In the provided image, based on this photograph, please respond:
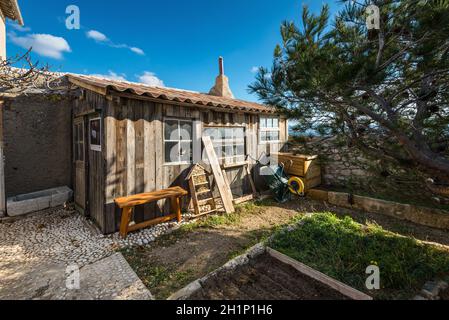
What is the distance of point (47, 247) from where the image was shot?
3389mm

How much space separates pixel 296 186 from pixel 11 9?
11.6m

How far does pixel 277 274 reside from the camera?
2.53 metres

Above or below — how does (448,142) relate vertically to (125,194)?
above

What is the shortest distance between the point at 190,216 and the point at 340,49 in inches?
169

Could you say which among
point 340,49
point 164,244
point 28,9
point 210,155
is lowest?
point 164,244

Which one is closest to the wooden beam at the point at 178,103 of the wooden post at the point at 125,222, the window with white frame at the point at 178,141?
the window with white frame at the point at 178,141

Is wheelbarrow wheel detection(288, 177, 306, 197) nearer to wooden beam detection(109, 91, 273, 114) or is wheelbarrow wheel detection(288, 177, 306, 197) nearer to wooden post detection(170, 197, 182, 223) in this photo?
wooden beam detection(109, 91, 273, 114)

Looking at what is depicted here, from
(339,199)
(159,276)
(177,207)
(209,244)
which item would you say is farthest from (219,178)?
(339,199)

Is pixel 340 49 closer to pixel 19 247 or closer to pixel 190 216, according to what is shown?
pixel 190 216

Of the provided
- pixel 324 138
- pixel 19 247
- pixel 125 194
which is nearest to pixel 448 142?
pixel 324 138

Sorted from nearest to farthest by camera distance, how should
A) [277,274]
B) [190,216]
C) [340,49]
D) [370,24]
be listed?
1. [370,24]
2. [340,49]
3. [277,274]
4. [190,216]

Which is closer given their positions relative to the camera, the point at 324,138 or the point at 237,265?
the point at 237,265

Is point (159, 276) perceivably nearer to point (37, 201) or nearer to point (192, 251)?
point (192, 251)

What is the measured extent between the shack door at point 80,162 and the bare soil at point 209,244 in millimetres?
2580
